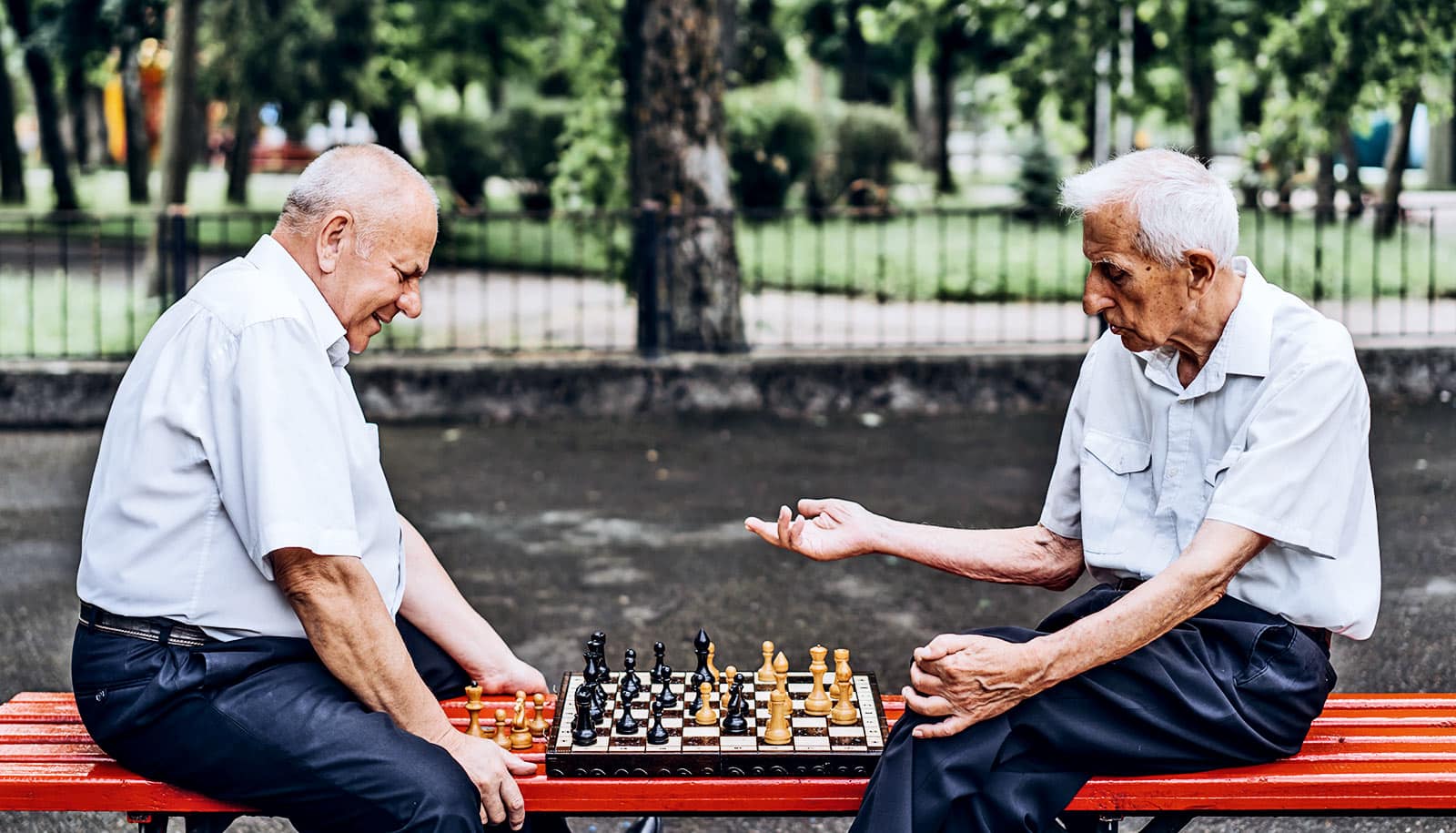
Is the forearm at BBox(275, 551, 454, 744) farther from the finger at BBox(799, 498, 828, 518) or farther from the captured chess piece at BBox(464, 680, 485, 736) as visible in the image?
the finger at BBox(799, 498, 828, 518)

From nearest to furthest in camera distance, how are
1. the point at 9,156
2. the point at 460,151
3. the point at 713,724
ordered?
the point at 713,724 → the point at 460,151 → the point at 9,156

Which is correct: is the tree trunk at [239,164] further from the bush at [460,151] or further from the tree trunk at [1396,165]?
the tree trunk at [1396,165]

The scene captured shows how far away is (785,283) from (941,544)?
37.3 feet

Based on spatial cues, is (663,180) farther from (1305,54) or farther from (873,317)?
(1305,54)

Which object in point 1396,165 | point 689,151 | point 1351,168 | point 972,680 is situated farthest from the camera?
point 1351,168

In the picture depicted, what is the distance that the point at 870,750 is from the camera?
3.26 meters

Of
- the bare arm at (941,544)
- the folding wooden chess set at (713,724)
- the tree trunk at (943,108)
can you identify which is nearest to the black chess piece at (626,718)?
the folding wooden chess set at (713,724)

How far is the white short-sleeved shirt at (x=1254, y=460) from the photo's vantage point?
3.18 metres

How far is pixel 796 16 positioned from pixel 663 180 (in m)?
23.9

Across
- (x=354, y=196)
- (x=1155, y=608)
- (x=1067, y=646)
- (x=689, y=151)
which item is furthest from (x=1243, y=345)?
(x=689, y=151)

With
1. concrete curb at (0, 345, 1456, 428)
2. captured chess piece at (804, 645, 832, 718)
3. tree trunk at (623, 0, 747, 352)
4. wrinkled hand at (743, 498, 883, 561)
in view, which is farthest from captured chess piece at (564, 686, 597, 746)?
tree trunk at (623, 0, 747, 352)

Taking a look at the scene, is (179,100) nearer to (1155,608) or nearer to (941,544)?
(941,544)

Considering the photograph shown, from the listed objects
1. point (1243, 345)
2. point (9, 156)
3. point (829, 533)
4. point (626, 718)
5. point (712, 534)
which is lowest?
point (712, 534)

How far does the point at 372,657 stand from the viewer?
318 centimetres
